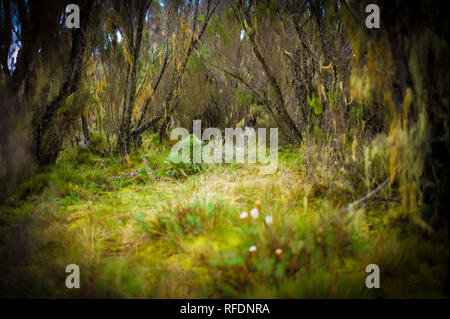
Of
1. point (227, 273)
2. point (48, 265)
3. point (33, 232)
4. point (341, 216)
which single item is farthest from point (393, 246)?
point (33, 232)

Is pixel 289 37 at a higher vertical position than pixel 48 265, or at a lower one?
higher

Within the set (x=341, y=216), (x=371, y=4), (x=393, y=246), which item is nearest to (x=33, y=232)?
(x=341, y=216)

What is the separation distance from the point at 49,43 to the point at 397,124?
146 inches

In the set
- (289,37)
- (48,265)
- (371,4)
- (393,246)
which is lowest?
(48,265)

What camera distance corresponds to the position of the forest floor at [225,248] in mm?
1329

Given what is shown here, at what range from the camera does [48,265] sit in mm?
1566

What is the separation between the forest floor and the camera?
1.33 metres

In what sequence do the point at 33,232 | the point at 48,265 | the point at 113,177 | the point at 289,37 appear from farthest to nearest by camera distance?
the point at 289,37 → the point at 113,177 → the point at 33,232 → the point at 48,265

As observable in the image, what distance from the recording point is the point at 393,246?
4.79 ft

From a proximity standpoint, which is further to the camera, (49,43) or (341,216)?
(49,43)

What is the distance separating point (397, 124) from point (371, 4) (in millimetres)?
834

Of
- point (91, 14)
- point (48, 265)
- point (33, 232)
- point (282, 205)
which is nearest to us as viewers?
point (48, 265)

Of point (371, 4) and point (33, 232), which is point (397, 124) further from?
point (33, 232)

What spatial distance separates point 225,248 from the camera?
1.61m
